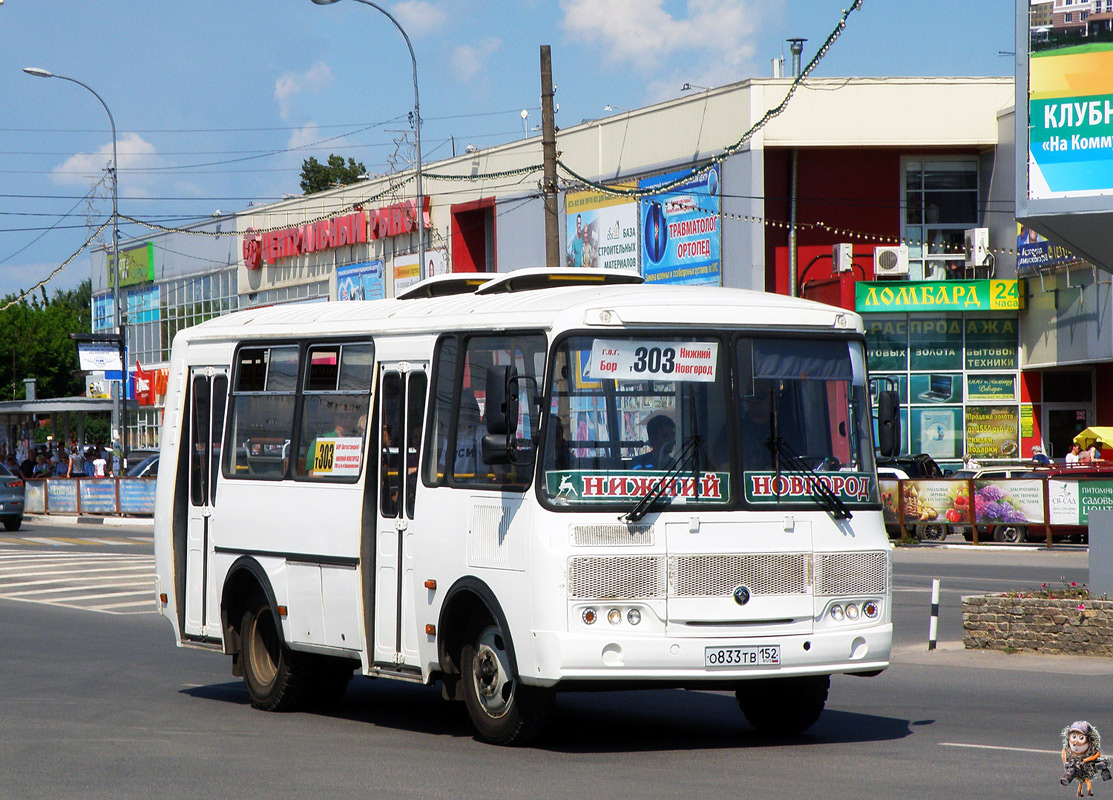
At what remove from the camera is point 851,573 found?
31.3 feet

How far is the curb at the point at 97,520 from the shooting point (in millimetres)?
41312

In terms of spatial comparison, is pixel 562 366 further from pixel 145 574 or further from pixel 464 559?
pixel 145 574

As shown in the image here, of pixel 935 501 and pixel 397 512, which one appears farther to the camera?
pixel 935 501

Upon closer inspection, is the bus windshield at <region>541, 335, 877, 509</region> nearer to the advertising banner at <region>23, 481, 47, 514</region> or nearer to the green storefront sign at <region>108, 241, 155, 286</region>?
the advertising banner at <region>23, 481, 47, 514</region>

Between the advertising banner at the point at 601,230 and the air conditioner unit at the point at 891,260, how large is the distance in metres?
6.75

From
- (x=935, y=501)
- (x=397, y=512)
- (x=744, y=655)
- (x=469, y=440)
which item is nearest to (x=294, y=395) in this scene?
(x=397, y=512)

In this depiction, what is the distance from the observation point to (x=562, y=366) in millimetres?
9250

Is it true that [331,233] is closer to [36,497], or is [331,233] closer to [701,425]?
[36,497]

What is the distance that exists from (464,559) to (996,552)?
21.9m

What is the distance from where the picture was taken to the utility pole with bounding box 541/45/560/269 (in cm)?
2714

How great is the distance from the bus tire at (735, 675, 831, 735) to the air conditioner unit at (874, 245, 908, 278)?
30410 millimetres

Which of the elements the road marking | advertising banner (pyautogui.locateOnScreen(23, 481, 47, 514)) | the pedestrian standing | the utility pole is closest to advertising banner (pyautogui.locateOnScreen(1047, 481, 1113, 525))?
the utility pole

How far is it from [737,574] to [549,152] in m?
19.0

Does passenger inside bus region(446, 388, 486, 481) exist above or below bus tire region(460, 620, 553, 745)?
above
